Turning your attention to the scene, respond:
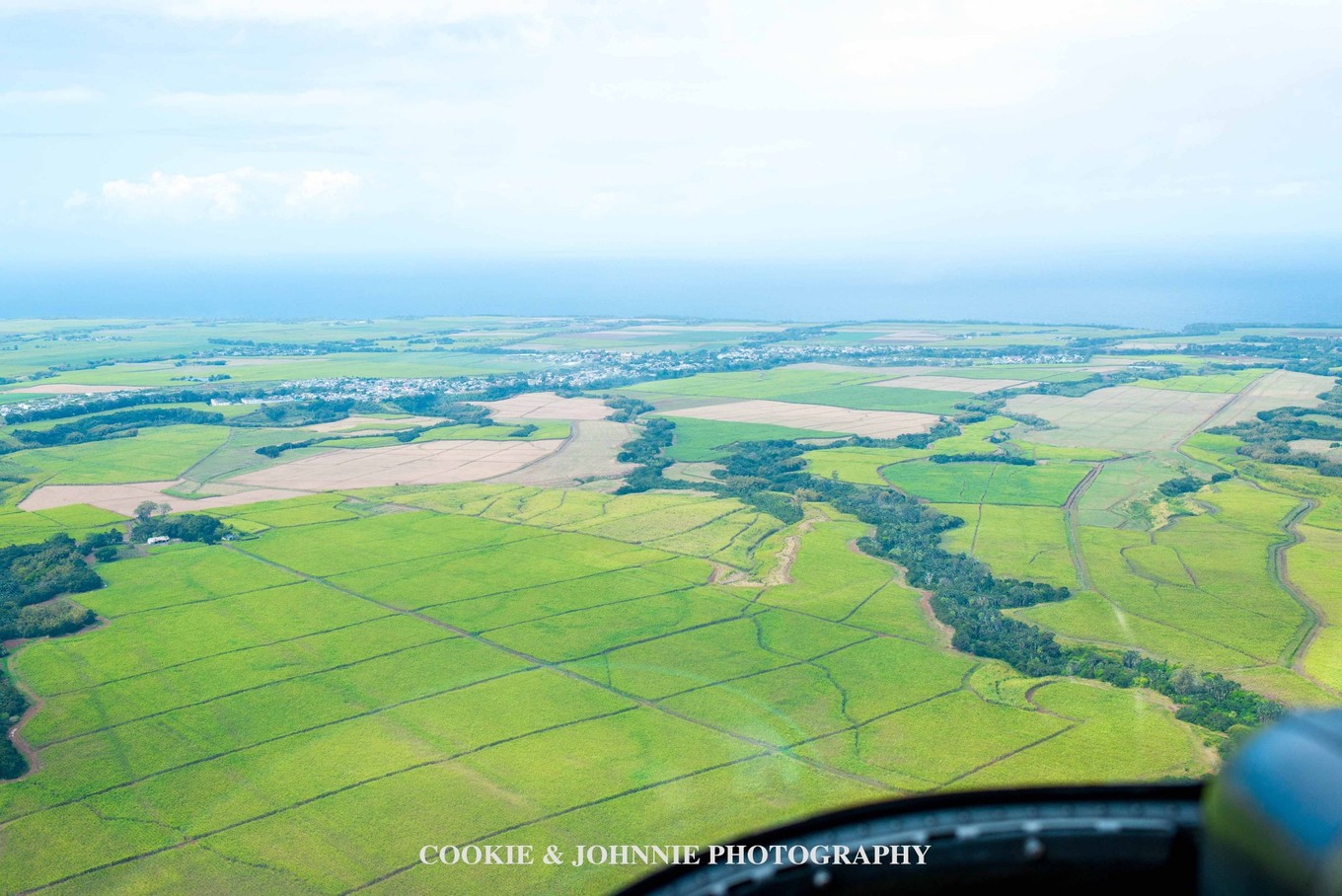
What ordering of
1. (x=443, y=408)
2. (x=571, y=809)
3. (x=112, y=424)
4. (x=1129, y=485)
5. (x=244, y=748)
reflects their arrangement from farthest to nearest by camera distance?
(x=443, y=408) → (x=112, y=424) → (x=1129, y=485) → (x=244, y=748) → (x=571, y=809)

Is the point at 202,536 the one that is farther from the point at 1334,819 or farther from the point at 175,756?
the point at 1334,819

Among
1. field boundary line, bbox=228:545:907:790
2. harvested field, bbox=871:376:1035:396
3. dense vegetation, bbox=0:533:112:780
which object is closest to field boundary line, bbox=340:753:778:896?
field boundary line, bbox=228:545:907:790

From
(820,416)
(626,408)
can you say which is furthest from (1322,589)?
(626,408)

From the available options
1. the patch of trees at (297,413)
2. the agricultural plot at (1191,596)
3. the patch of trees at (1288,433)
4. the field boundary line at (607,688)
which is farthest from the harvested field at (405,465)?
the patch of trees at (1288,433)

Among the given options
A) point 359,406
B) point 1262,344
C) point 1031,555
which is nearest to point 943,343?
point 1262,344

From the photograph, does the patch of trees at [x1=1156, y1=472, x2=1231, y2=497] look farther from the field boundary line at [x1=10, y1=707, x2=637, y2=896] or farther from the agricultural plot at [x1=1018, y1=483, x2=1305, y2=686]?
the field boundary line at [x1=10, y1=707, x2=637, y2=896]

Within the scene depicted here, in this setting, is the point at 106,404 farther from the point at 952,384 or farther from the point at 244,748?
the point at 952,384
